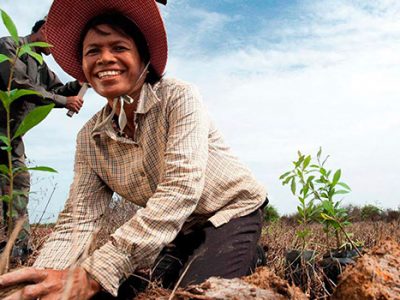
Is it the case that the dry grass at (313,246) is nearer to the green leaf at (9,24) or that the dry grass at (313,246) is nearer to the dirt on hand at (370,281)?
the dirt on hand at (370,281)

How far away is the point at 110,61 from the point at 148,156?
1.54 feet

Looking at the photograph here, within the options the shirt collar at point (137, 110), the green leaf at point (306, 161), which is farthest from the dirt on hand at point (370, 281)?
the green leaf at point (306, 161)

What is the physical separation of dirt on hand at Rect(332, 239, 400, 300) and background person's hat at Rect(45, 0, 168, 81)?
1427 millimetres

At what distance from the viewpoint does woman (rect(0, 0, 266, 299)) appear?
6.53ft

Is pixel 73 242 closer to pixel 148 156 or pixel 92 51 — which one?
pixel 148 156

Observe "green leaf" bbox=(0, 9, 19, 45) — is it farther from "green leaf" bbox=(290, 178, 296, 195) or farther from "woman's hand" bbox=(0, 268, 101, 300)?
"green leaf" bbox=(290, 178, 296, 195)

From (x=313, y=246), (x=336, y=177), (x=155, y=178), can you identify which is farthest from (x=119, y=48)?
(x=313, y=246)

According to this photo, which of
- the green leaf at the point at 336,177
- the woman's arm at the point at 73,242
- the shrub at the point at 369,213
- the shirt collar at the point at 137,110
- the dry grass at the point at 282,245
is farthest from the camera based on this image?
the shrub at the point at 369,213

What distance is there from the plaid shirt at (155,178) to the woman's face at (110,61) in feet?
0.43

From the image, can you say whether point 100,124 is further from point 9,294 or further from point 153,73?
point 9,294

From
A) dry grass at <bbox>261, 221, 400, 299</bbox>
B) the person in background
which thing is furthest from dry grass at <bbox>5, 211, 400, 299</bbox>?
the person in background

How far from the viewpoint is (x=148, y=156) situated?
2.27m

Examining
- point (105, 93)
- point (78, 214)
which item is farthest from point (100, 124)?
point (78, 214)

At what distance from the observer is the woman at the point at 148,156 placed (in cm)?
199
